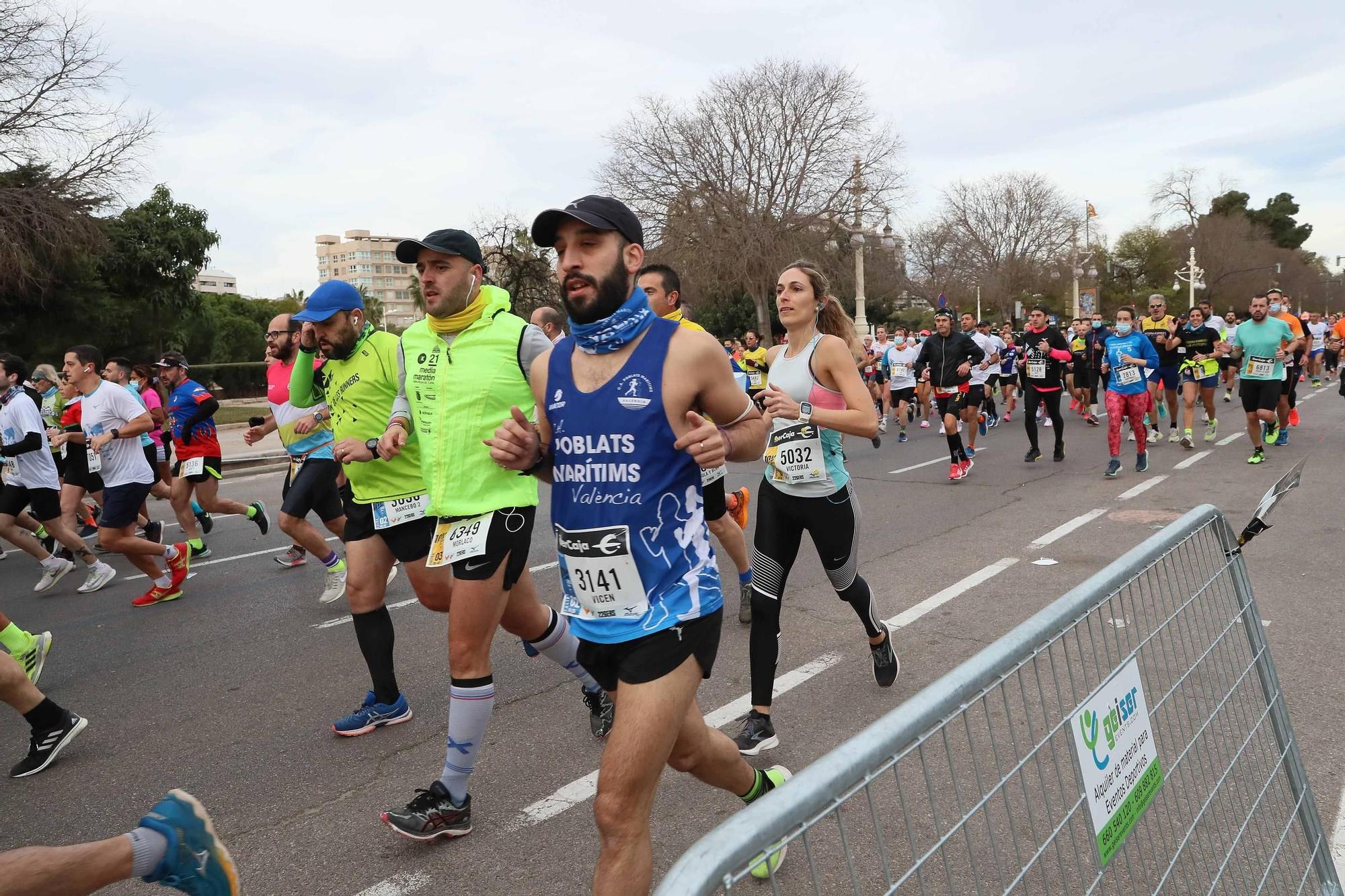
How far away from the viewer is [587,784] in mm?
3799

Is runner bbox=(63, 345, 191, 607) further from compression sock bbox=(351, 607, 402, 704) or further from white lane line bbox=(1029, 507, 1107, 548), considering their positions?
white lane line bbox=(1029, 507, 1107, 548)

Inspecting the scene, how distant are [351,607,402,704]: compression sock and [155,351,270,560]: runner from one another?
4733mm

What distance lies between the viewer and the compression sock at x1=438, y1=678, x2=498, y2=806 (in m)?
3.39

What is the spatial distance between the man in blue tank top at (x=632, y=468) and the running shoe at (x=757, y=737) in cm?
136

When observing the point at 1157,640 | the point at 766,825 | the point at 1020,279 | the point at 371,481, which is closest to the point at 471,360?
the point at 371,481

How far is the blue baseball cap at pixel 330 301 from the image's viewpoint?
4.43 m

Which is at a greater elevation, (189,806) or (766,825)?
(766,825)

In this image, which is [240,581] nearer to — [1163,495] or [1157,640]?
[1157,640]

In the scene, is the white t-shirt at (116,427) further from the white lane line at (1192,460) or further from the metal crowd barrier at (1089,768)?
the white lane line at (1192,460)

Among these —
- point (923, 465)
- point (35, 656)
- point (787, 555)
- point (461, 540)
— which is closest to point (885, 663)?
point (787, 555)

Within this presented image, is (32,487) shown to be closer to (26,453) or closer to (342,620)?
(26,453)

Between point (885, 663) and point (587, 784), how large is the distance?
5.30ft

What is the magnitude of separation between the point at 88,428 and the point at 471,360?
215 inches

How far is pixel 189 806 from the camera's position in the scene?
2668 millimetres
